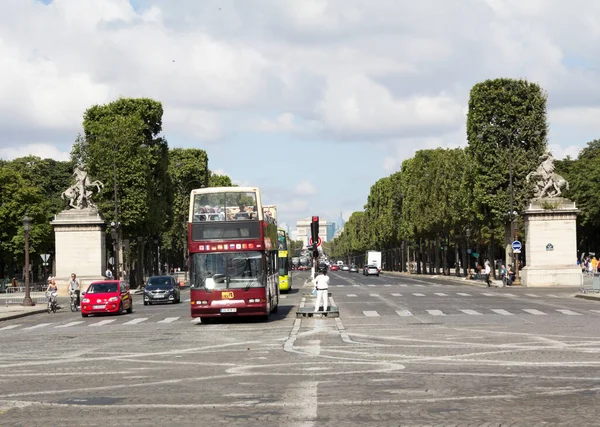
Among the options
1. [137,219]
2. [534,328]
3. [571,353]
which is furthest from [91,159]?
[571,353]

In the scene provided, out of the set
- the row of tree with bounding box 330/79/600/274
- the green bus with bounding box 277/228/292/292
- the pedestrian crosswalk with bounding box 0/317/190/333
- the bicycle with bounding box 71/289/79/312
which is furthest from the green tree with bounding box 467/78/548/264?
the pedestrian crosswalk with bounding box 0/317/190/333

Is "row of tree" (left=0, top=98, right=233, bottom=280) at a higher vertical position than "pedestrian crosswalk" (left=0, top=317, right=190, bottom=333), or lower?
higher

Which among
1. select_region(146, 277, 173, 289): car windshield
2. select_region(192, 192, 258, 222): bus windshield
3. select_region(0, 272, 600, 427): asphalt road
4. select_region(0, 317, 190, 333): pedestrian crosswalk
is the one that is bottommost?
select_region(0, 317, 190, 333): pedestrian crosswalk

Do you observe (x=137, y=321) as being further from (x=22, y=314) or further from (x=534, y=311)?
(x=534, y=311)

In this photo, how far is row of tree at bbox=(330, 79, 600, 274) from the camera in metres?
71.7

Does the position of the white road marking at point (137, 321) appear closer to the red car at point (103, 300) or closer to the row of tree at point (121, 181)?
the red car at point (103, 300)

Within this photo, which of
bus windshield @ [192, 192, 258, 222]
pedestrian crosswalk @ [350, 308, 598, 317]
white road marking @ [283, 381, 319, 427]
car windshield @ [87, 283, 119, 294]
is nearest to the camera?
white road marking @ [283, 381, 319, 427]

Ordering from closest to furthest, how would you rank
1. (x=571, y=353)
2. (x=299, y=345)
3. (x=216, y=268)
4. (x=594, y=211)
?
(x=571, y=353) → (x=299, y=345) → (x=216, y=268) → (x=594, y=211)

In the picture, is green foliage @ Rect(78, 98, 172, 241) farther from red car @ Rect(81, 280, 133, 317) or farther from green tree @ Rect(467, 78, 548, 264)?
red car @ Rect(81, 280, 133, 317)

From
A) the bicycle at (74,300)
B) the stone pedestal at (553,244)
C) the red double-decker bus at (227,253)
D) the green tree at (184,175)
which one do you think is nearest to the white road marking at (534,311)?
the red double-decker bus at (227,253)

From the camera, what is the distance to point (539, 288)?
60.8m

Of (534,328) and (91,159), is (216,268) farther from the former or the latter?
(91,159)

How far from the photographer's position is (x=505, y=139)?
237ft

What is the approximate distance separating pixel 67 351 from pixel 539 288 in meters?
42.4
